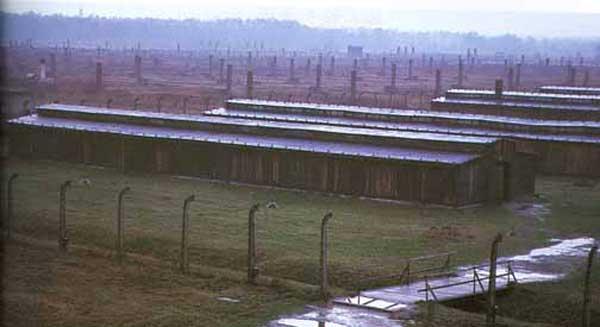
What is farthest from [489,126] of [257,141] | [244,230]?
[244,230]

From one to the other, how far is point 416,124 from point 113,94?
1488 inches

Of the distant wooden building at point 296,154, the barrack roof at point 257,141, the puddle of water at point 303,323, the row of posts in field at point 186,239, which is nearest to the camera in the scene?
the puddle of water at point 303,323

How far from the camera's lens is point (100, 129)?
47.7 meters

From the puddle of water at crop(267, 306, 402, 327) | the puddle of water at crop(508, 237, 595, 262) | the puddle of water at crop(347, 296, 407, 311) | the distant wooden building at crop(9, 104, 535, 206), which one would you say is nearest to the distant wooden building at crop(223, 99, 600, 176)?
the distant wooden building at crop(9, 104, 535, 206)

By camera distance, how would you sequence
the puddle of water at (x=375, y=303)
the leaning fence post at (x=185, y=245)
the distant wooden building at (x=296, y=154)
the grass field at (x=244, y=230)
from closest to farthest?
1. the puddle of water at (x=375, y=303)
2. the grass field at (x=244, y=230)
3. the leaning fence post at (x=185, y=245)
4. the distant wooden building at (x=296, y=154)

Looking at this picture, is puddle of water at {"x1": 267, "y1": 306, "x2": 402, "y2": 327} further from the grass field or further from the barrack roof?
the barrack roof

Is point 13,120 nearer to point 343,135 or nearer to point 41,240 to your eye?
point 343,135

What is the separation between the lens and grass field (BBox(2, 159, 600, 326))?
24172mm

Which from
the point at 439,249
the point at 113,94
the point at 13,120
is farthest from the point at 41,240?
the point at 113,94

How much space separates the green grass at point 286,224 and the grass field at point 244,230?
0.04m

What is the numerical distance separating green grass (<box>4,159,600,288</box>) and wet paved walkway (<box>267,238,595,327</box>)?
1151 millimetres

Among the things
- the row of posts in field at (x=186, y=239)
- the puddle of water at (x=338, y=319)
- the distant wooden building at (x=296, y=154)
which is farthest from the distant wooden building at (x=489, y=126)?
the puddle of water at (x=338, y=319)

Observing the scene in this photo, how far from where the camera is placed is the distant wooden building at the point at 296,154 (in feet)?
125

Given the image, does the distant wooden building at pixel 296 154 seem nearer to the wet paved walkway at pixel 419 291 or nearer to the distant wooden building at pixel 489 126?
the distant wooden building at pixel 489 126
